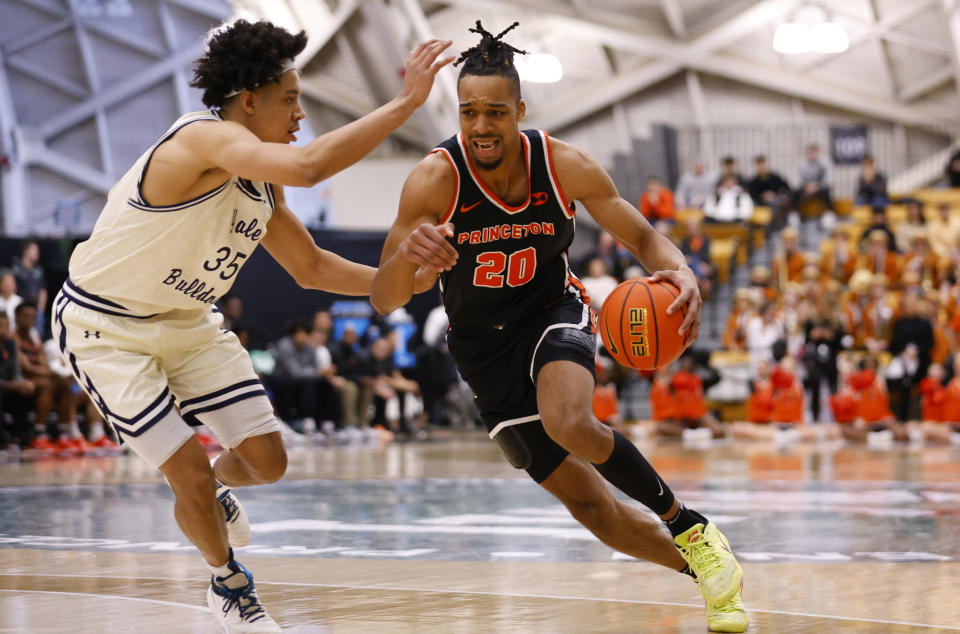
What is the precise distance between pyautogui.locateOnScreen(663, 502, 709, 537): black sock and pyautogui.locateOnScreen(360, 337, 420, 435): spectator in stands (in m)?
11.5

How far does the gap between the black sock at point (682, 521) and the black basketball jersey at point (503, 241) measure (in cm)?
92

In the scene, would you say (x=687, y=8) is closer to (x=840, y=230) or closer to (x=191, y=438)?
(x=840, y=230)

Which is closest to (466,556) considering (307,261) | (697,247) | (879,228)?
(307,261)

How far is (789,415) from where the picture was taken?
14297 millimetres

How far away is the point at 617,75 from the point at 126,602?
23.9 meters

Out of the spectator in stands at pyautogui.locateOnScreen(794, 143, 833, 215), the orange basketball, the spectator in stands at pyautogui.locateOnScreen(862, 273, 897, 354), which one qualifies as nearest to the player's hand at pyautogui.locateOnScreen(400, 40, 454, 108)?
the orange basketball

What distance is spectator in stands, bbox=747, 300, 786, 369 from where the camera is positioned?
49.8 feet

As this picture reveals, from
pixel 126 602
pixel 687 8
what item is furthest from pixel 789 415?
pixel 687 8

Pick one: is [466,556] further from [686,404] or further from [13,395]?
[686,404]

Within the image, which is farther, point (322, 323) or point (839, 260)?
point (839, 260)

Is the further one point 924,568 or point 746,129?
point 746,129

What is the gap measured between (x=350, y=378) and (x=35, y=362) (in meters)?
4.25

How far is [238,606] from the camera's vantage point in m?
3.86

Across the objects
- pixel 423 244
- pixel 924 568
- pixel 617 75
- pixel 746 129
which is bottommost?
pixel 924 568
